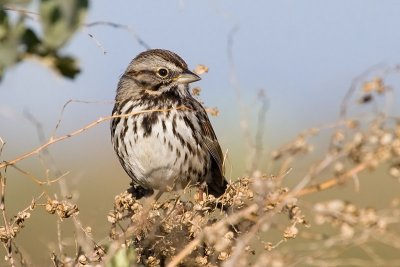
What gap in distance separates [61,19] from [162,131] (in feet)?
12.1

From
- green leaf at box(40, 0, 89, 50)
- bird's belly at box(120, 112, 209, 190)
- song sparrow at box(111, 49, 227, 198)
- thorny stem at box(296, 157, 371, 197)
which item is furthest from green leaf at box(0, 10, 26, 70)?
bird's belly at box(120, 112, 209, 190)

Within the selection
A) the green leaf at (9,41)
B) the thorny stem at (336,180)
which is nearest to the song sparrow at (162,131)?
the thorny stem at (336,180)

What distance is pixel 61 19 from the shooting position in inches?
65.2

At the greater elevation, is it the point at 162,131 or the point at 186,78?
the point at 186,78

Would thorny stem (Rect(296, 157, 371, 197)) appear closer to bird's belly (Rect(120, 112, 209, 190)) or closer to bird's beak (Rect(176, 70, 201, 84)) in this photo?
bird's belly (Rect(120, 112, 209, 190))

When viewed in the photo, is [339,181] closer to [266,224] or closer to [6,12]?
[266,224]

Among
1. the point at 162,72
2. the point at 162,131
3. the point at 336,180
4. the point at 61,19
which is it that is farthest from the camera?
the point at 162,72

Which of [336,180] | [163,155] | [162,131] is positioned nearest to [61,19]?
[336,180]

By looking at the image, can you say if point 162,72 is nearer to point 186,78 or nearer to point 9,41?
point 186,78

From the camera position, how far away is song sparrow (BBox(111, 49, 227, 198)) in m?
5.34

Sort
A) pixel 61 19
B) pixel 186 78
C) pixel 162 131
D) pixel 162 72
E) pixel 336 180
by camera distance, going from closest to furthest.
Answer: pixel 61 19, pixel 336 180, pixel 162 131, pixel 186 78, pixel 162 72

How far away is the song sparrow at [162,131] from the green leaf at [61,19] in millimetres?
3444

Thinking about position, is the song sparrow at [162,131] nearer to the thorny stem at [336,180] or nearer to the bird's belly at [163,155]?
the bird's belly at [163,155]

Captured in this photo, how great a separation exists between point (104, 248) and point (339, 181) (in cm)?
114
